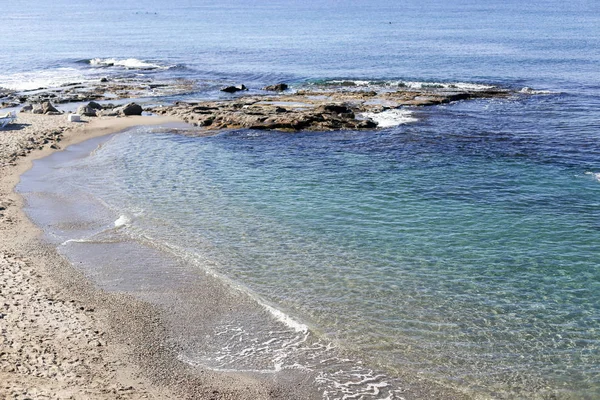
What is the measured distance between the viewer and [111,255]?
774 inches

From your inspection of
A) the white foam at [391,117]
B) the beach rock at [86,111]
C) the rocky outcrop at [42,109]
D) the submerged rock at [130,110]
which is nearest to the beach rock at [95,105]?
the beach rock at [86,111]

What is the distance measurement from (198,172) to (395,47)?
180ft

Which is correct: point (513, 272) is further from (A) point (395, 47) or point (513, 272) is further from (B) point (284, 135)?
(A) point (395, 47)

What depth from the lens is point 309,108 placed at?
41.8 m

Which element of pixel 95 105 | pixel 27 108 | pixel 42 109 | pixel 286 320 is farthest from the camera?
pixel 95 105

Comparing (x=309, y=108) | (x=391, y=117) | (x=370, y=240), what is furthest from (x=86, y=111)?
(x=370, y=240)

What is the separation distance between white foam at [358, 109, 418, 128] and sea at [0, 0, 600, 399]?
0.40 meters

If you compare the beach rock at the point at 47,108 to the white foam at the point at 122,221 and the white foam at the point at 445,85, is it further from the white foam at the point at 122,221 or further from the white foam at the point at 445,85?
the white foam at the point at 445,85

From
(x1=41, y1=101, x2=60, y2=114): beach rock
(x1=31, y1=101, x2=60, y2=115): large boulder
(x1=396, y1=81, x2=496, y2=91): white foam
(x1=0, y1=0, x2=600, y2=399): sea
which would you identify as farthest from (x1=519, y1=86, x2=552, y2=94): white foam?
(x1=41, y1=101, x2=60, y2=114): beach rock

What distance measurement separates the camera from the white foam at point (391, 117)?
124 feet

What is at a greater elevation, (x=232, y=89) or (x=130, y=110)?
(x=232, y=89)

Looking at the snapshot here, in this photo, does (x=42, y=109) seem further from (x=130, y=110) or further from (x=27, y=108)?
(x=130, y=110)

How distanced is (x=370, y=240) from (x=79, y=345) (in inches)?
400

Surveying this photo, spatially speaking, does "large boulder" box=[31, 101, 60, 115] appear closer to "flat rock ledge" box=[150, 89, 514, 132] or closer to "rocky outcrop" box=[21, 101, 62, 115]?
"rocky outcrop" box=[21, 101, 62, 115]
